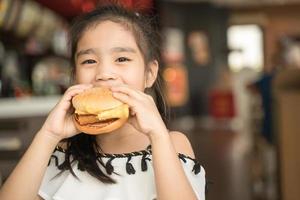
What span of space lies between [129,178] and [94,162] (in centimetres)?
10

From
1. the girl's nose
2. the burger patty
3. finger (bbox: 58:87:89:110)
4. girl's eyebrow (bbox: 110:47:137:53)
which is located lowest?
the burger patty

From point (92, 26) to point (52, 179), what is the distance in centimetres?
38

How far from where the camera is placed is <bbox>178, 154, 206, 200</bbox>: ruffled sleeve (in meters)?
1.10

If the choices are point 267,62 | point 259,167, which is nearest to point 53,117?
point 259,167

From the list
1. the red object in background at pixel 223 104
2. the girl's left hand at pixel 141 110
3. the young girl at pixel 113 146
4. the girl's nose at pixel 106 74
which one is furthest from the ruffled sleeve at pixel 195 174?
the red object in background at pixel 223 104

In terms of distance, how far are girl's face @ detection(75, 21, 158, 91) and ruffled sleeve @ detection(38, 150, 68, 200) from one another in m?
0.21

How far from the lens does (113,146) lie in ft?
3.82

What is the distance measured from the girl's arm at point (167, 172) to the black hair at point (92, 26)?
0.15 meters

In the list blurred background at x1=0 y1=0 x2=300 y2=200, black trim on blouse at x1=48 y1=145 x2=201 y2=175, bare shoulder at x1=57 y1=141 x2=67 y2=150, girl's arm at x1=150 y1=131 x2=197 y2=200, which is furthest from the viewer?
blurred background at x1=0 y1=0 x2=300 y2=200

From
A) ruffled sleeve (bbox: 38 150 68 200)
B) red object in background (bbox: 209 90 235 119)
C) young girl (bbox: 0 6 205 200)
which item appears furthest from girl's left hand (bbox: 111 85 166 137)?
red object in background (bbox: 209 90 235 119)

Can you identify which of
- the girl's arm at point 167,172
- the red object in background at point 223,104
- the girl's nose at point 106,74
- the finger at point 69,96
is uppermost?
the girl's nose at point 106,74

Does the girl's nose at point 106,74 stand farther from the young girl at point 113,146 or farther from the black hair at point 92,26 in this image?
the black hair at point 92,26

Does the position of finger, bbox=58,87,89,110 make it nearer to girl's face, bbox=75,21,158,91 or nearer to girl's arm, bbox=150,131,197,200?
girl's face, bbox=75,21,158,91

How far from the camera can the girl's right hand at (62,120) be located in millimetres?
1066
